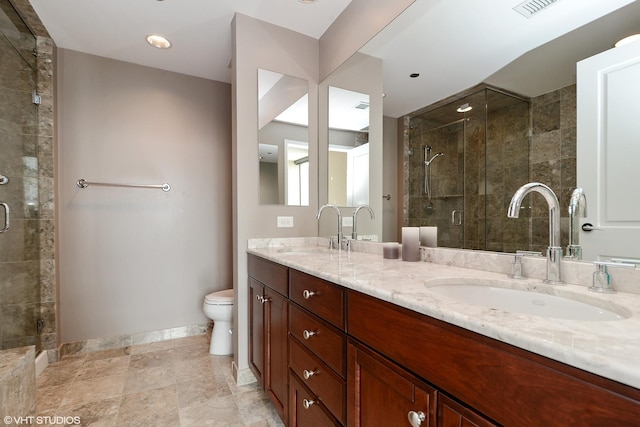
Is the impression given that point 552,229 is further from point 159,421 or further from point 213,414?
point 159,421

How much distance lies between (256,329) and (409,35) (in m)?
1.88

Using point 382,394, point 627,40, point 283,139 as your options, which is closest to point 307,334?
point 382,394

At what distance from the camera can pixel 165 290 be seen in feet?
8.91

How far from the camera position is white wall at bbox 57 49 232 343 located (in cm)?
241

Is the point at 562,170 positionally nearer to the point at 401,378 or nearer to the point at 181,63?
the point at 401,378

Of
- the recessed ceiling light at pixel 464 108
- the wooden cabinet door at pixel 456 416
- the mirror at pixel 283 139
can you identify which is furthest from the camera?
the mirror at pixel 283 139

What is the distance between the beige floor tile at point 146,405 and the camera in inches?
64.4

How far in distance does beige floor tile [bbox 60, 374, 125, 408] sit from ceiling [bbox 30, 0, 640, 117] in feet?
7.97

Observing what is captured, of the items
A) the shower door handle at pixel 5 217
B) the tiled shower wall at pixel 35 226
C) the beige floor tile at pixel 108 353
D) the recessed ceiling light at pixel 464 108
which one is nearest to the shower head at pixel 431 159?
the recessed ceiling light at pixel 464 108

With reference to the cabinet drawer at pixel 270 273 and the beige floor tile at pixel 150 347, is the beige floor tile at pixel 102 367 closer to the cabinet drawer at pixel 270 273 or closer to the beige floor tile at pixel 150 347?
the beige floor tile at pixel 150 347

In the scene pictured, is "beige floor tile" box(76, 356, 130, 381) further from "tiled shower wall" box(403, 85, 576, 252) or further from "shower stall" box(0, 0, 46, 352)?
"tiled shower wall" box(403, 85, 576, 252)

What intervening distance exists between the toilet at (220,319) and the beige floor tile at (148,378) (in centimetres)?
35

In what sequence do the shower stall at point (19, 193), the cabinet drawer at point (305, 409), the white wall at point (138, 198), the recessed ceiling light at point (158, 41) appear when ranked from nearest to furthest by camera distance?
the cabinet drawer at point (305, 409)
the shower stall at point (19, 193)
the recessed ceiling light at point (158, 41)
the white wall at point (138, 198)

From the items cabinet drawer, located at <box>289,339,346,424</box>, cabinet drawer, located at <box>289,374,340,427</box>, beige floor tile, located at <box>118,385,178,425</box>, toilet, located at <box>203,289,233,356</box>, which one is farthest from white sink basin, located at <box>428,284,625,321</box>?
toilet, located at <box>203,289,233,356</box>
